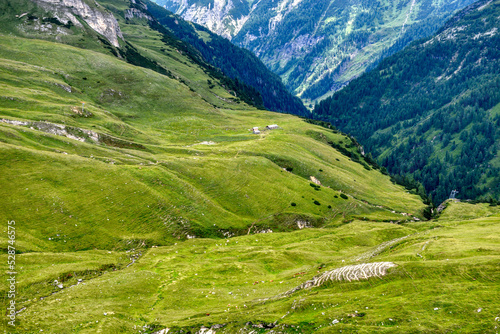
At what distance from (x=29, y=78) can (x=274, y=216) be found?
106 m

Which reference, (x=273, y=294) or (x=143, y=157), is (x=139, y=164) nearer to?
(x=143, y=157)

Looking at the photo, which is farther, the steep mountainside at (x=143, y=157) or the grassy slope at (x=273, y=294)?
the steep mountainside at (x=143, y=157)

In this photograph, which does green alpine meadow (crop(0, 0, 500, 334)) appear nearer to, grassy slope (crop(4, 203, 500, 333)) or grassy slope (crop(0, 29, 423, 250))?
grassy slope (crop(4, 203, 500, 333))

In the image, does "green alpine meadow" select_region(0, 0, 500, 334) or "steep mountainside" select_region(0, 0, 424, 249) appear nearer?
"green alpine meadow" select_region(0, 0, 500, 334)

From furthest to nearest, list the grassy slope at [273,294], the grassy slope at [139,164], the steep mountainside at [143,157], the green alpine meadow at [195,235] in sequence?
1. the steep mountainside at [143,157]
2. the grassy slope at [139,164]
3. the green alpine meadow at [195,235]
4. the grassy slope at [273,294]

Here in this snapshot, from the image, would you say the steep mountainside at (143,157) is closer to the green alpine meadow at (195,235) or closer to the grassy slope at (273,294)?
the green alpine meadow at (195,235)

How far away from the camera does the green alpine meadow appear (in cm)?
3189

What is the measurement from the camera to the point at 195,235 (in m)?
69.6

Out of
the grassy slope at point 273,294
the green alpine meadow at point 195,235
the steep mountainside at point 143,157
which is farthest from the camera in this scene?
the steep mountainside at point 143,157

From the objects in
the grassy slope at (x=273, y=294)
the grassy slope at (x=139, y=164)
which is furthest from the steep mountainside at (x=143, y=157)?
the grassy slope at (x=273, y=294)

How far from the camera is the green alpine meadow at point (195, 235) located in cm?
3189

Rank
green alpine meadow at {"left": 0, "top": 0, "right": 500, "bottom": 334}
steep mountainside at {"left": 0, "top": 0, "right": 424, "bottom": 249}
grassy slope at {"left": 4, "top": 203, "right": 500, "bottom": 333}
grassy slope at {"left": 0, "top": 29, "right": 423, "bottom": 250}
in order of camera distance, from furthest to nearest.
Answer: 1. steep mountainside at {"left": 0, "top": 0, "right": 424, "bottom": 249}
2. grassy slope at {"left": 0, "top": 29, "right": 423, "bottom": 250}
3. green alpine meadow at {"left": 0, "top": 0, "right": 500, "bottom": 334}
4. grassy slope at {"left": 4, "top": 203, "right": 500, "bottom": 333}

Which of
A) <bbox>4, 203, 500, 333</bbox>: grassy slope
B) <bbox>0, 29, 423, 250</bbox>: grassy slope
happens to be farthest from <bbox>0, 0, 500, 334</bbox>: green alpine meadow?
<bbox>0, 29, 423, 250</bbox>: grassy slope

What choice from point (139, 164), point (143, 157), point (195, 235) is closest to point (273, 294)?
point (195, 235)
